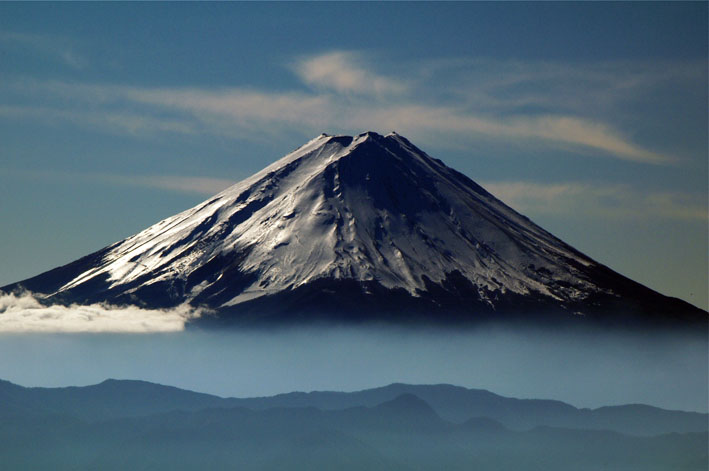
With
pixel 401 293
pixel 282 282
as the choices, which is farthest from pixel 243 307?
pixel 401 293

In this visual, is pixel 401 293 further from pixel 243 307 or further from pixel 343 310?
pixel 243 307

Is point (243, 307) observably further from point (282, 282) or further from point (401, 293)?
point (401, 293)

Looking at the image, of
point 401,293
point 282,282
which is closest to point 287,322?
point 282,282

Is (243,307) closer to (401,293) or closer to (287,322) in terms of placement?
(287,322)
